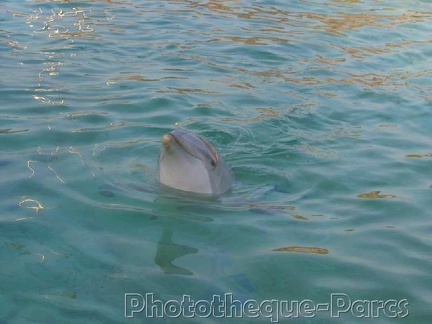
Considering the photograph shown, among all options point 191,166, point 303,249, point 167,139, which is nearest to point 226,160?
point 191,166

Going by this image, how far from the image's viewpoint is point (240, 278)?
4809 millimetres

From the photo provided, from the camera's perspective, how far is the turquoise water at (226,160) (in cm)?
473

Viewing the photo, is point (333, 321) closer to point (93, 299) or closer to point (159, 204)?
point (93, 299)

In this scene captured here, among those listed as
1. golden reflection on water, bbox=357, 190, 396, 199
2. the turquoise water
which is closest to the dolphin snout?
the turquoise water

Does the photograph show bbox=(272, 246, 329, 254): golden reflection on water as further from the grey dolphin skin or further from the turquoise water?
the grey dolphin skin

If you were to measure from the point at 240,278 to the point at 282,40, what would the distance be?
23.6 ft

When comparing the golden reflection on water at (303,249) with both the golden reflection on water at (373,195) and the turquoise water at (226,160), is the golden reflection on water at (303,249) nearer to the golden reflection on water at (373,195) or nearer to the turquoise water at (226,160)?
the turquoise water at (226,160)

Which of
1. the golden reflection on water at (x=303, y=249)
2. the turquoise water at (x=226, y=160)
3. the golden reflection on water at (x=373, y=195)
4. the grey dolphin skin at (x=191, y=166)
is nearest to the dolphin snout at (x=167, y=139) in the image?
the grey dolphin skin at (x=191, y=166)

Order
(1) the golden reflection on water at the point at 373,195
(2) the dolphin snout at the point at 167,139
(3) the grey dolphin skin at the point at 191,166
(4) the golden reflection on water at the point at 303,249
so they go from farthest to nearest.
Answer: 1. (1) the golden reflection on water at the point at 373,195
2. (3) the grey dolphin skin at the point at 191,166
3. (2) the dolphin snout at the point at 167,139
4. (4) the golden reflection on water at the point at 303,249

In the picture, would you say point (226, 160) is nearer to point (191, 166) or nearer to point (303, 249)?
point (191, 166)

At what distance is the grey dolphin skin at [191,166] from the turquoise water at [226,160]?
0.41 feet

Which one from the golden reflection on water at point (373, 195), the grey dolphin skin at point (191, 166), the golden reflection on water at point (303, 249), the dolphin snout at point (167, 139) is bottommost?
the golden reflection on water at point (373, 195)

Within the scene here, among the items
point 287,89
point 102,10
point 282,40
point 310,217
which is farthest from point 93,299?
point 102,10

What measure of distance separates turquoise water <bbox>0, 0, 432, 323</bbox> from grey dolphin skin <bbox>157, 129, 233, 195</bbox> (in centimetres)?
13
